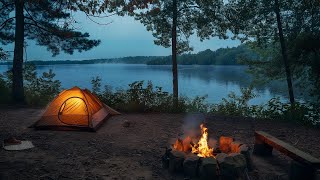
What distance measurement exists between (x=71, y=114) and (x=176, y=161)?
211 inches

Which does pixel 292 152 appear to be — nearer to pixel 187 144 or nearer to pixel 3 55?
pixel 187 144

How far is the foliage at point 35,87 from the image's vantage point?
16234 mm

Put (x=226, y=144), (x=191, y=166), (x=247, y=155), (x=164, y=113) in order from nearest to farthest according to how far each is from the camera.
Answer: (x=191, y=166) → (x=247, y=155) → (x=226, y=144) → (x=164, y=113)

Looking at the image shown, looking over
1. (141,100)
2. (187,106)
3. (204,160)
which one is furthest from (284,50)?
(204,160)

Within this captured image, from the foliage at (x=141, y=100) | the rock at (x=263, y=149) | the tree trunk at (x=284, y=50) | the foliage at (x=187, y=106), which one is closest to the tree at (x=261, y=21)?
the tree trunk at (x=284, y=50)

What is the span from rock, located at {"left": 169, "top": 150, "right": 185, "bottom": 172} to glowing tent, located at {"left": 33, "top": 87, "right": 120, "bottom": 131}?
14.5 feet

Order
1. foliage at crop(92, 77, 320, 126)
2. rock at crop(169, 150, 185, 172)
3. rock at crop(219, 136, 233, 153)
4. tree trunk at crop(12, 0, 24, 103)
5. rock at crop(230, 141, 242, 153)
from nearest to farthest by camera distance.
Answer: rock at crop(169, 150, 185, 172) < rock at crop(230, 141, 242, 153) < rock at crop(219, 136, 233, 153) < foliage at crop(92, 77, 320, 126) < tree trunk at crop(12, 0, 24, 103)

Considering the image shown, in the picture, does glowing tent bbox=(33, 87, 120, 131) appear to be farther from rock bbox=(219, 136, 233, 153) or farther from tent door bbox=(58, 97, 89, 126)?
rock bbox=(219, 136, 233, 153)

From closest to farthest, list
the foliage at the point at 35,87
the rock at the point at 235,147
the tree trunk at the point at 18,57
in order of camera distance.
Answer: the rock at the point at 235,147
the tree trunk at the point at 18,57
the foliage at the point at 35,87

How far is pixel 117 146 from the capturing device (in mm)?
8703

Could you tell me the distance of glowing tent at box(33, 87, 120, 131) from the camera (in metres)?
10.4

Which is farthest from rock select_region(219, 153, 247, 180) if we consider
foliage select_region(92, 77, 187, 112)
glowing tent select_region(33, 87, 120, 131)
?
foliage select_region(92, 77, 187, 112)

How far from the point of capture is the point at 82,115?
10578mm

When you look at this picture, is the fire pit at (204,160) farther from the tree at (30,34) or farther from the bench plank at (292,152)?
the tree at (30,34)
